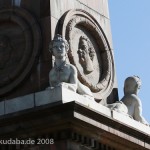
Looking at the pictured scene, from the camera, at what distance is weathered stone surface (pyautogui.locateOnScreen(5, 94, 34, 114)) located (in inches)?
589

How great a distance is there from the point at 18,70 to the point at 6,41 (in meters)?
0.86

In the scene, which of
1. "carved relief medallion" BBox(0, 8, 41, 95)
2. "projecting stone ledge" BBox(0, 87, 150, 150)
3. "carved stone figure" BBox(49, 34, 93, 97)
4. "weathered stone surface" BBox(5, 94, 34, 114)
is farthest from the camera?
"carved relief medallion" BBox(0, 8, 41, 95)

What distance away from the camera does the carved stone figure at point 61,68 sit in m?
15.2

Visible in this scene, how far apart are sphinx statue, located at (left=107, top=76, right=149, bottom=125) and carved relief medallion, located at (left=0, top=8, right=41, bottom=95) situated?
7.13 feet

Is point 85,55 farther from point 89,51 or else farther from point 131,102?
point 131,102

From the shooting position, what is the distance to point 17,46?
16.4 m

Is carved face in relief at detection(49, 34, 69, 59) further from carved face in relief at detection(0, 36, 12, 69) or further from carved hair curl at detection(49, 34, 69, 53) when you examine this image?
carved face in relief at detection(0, 36, 12, 69)

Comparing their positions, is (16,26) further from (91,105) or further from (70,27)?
(91,105)

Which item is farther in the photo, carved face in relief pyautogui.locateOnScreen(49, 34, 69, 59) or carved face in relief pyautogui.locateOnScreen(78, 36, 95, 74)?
carved face in relief pyautogui.locateOnScreen(78, 36, 95, 74)

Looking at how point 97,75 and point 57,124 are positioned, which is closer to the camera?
point 57,124

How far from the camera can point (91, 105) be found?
15172mm

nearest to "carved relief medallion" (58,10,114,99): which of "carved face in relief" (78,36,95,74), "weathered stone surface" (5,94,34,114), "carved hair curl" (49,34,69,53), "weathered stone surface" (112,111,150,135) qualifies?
"carved face in relief" (78,36,95,74)

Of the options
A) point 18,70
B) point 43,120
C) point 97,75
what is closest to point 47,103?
point 43,120

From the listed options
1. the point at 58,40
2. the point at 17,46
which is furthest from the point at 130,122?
the point at 17,46
